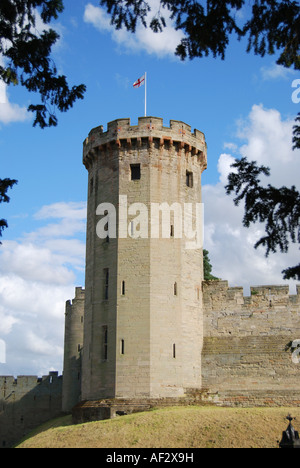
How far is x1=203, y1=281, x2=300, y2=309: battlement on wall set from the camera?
29.3 metres

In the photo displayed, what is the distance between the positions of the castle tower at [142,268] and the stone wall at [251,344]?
83cm

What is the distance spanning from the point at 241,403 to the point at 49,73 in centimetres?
2013

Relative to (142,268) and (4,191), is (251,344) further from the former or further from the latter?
(4,191)

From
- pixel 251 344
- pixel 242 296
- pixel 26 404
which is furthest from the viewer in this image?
pixel 26 404

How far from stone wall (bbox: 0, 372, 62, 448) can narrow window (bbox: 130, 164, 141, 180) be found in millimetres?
19146

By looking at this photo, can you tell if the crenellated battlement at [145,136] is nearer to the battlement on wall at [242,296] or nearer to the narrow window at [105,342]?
the battlement on wall at [242,296]

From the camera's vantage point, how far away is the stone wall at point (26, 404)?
4075 centimetres

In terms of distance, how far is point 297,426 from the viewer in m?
21.8

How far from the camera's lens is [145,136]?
1162 inches

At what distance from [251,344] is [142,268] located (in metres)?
6.76

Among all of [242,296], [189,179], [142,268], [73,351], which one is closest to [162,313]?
[142,268]

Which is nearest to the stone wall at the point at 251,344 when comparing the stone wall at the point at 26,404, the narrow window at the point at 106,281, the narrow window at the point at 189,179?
the narrow window at the point at 106,281

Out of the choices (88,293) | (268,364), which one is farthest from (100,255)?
(268,364)

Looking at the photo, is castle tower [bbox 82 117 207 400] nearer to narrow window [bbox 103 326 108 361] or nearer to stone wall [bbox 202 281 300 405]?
narrow window [bbox 103 326 108 361]
